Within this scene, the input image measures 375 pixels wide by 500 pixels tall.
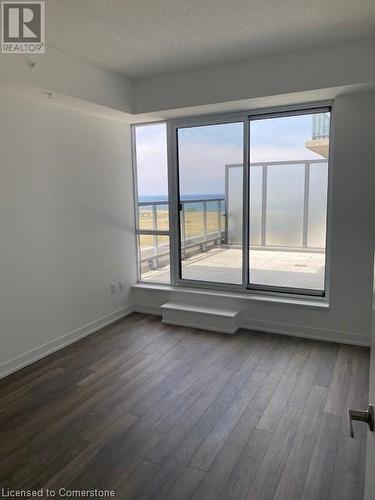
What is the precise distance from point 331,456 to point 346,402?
0.64m

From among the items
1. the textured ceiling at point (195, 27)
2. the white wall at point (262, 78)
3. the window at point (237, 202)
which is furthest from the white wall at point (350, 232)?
the textured ceiling at point (195, 27)

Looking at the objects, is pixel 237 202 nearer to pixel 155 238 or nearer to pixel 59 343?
pixel 155 238

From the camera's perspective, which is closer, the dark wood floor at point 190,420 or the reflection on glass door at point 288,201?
the dark wood floor at point 190,420

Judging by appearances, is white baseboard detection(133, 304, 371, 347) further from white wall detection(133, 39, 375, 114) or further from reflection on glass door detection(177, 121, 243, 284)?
white wall detection(133, 39, 375, 114)

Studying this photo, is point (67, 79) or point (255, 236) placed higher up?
point (67, 79)

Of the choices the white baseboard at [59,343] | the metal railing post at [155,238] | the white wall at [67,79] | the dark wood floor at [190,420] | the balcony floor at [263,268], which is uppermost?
the white wall at [67,79]

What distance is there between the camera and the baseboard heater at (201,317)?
13.5 feet

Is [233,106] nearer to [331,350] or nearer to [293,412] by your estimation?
[331,350]

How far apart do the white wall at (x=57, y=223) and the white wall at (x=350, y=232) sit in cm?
222

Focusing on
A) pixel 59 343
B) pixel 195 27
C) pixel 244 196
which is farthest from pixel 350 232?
pixel 59 343

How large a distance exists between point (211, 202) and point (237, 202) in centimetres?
35

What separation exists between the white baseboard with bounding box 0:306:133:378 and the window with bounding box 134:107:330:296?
73 cm

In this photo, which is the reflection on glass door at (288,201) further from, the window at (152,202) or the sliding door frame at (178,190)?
the window at (152,202)

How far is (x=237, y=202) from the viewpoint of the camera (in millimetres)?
4395
